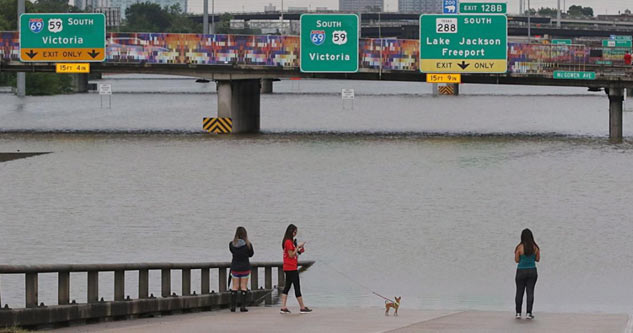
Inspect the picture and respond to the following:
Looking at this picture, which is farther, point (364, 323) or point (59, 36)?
point (59, 36)

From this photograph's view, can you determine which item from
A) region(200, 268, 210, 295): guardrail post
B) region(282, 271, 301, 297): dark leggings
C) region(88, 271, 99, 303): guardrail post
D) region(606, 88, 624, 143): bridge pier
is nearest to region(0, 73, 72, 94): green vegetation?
region(606, 88, 624, 143): bridge pier

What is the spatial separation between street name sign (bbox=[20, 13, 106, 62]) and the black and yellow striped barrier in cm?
892

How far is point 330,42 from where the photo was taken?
74.0 metres

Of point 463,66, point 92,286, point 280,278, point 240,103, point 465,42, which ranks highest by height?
point 465,42

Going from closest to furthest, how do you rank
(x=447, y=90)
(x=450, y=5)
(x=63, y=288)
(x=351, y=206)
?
1. (x=63, y=288)
2. (x=351, y=206)
3. (x=450, y=5)
4. (x=447, y=90)

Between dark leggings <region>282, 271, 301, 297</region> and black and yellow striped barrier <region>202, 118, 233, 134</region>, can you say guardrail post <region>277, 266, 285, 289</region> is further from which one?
black and yellow striped barrier <region>202, 118, 233, 134</region>

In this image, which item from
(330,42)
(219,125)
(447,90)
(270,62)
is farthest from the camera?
(447,90)

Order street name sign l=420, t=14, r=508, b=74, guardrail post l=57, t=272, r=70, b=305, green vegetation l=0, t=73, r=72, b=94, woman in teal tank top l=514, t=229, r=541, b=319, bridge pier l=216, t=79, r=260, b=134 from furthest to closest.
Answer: green vegetation l=0, t=73, r=72, b=94
bridge pier l=216, t=79, r=260, b=134
street name sign l=420, t=14, r=508, b=74
woman in teal tank top l=514, t=229, r=541, b=319
guardrail post l=57, t=272, r=70, b=305

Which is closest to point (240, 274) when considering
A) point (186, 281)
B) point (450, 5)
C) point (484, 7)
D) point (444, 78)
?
point (186, 281)

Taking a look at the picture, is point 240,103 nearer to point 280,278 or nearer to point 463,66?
point 463,66

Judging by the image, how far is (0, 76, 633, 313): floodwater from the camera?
31.0m

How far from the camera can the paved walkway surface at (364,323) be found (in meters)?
19.4

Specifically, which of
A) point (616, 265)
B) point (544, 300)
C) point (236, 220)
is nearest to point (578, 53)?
point (236, 220)

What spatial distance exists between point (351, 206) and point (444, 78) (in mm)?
29828
